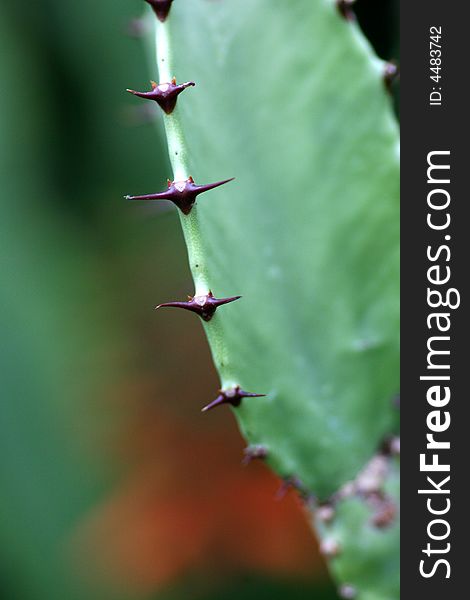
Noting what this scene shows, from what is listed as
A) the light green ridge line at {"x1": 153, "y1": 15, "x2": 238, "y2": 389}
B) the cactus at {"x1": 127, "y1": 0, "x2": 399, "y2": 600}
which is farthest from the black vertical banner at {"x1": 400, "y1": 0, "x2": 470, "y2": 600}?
the light green ridge line at {"x1": 153, "y1": 15, "x2": 238, "y2": 389}

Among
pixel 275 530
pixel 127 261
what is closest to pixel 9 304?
pixel 127 261

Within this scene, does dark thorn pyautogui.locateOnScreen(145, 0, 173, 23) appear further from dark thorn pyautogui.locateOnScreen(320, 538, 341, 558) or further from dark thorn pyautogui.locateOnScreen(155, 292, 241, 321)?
dark thorn pyautogui.locateOnScreen(320, 538, 341, 558)

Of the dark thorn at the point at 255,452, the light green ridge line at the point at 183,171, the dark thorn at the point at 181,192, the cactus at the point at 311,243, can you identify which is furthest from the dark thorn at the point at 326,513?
the dark thorn at the point at 181,192

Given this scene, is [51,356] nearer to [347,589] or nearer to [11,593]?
[11,593]

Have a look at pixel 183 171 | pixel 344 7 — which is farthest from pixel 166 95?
pixel 344 7

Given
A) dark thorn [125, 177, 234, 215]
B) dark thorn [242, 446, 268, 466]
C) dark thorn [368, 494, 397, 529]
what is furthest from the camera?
dark thorn [368, 494, 397, 529]

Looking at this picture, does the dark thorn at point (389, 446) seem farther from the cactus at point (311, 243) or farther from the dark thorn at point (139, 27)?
the dark thorn at point (139, 27)

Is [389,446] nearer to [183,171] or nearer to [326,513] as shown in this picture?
[326,513]
